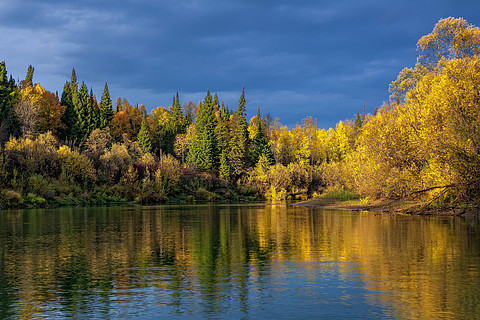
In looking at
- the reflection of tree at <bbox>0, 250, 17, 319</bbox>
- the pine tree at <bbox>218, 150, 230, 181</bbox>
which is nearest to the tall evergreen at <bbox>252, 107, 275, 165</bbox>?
the pine tree at <bbox>218, 150, 230, 181</bbox>

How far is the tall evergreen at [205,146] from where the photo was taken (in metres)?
107

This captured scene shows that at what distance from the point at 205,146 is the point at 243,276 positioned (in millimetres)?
95860

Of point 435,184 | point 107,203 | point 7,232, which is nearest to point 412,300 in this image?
point 7,232

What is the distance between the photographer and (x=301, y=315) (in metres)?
9.62

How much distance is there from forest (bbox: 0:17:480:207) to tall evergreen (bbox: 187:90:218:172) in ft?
1.08

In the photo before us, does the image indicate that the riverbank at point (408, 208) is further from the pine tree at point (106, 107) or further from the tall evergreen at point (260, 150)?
the pine tree at point (106, 107)

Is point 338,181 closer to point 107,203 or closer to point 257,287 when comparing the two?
point 107,203

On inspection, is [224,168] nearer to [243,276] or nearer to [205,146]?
[205,146]

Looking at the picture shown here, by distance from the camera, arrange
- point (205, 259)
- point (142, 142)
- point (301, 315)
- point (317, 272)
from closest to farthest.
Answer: point (301, 315) → point (317, 272) → point (205, 259) → point (142, 142)

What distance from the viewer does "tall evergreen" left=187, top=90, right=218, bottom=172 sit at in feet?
351

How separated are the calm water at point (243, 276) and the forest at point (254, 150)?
13.6 meters

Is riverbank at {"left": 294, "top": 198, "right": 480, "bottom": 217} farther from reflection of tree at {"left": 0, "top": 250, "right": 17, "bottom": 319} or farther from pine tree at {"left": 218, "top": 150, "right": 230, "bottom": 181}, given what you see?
pine tree at {"left": 218, "top": 150, "right": 230, "bottom": 181}

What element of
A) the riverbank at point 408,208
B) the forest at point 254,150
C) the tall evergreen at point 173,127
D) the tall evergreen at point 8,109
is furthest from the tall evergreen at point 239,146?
the riverbank at point 408,208

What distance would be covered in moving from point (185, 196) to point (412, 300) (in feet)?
254
